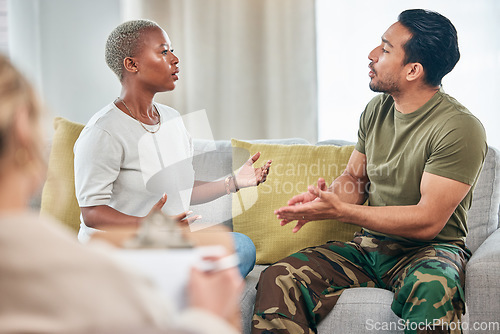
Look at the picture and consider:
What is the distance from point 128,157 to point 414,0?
6.29 feet

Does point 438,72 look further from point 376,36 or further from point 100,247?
point 100,247

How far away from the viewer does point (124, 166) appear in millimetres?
1599

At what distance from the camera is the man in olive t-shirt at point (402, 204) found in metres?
1.55

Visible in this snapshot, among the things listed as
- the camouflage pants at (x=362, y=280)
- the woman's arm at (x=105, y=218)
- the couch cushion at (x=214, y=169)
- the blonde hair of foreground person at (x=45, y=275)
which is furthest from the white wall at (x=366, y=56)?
the blonde hair of foreground person at (x=45, y=275)

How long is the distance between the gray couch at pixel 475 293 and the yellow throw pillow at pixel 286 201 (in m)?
0.14

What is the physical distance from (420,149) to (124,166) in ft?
3.06

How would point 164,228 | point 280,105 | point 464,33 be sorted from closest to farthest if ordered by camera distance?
point 164,228 < point 464,33 < point 280,105

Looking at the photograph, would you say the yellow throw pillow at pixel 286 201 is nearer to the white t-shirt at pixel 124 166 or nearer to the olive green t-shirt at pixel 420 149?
the olive green t-shirt at pixel 420 149

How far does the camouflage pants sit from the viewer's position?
146 centimetres

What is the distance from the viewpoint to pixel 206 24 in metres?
3.14

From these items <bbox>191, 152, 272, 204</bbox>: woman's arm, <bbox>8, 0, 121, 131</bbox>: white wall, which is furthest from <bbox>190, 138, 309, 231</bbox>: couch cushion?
<bbox>8, 0, 121, 131</bbox>: white wall

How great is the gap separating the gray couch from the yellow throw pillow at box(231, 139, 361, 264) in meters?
0.14

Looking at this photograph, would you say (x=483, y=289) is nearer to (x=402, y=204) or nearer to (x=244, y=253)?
(x=402, y=204)

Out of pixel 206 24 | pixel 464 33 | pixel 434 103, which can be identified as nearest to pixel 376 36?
pixel 464 33
